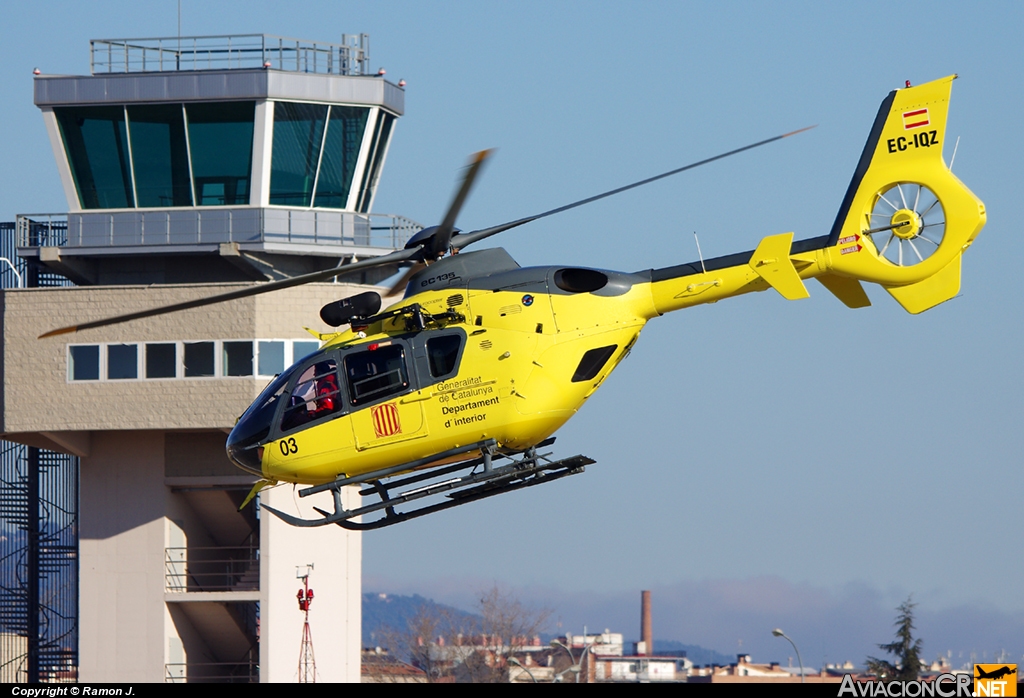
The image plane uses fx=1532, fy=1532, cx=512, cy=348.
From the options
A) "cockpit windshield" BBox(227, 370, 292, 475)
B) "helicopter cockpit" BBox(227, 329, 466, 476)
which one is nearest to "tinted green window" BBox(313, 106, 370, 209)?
"cockpit windshield" BBox(227, 370, 292, 475)

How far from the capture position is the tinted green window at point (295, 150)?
2019 inches

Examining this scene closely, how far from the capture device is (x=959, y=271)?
26.8 meters

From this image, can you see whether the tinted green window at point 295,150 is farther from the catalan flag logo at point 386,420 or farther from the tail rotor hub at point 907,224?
the tail rotor hub at point 907,224

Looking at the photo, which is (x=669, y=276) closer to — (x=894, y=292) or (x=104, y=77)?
(x=894, y=292)

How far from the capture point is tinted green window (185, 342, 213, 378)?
49625 millimetres

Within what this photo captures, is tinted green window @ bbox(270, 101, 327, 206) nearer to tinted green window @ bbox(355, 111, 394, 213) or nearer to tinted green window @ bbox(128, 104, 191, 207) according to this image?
tinted green window @ bbox(355, 111, 394, 213)

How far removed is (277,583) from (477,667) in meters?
46.4

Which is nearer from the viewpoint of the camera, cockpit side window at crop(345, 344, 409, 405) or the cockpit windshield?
cockpit side window at crop(345, 344, 409, 405)

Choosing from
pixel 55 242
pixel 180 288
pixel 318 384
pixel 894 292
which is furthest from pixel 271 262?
pixel 894 292

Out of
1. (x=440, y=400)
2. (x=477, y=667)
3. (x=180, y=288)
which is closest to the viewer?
(x=440, y=400)

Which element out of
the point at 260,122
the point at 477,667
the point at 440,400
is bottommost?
the point at 477,667

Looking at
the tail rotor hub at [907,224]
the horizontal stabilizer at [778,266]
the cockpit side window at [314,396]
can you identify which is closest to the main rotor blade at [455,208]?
the cockpit side window at [314,396]

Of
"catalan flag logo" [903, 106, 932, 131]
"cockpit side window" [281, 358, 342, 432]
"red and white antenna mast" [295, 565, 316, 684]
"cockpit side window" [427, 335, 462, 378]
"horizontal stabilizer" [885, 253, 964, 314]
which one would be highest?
"catalan flag logo" [903, 106, 932, 131]

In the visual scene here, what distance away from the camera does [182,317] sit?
4997cm
